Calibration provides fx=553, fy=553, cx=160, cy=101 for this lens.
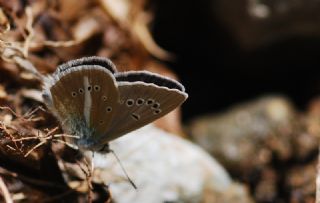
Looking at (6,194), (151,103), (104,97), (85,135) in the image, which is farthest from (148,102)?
(6,194)

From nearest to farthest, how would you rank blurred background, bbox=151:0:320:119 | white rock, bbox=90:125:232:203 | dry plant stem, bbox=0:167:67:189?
1. dry plant stem, bbox=0:167:67:189
2. white rock, bbox=90:125:232:203
3. blurred background, bbox=151:0:320:119

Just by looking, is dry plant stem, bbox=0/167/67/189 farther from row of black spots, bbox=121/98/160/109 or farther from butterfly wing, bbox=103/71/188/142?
row of black spots, bbox=121/98/160/109

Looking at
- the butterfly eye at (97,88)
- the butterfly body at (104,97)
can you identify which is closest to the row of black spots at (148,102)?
the butterfly body at (104,97)

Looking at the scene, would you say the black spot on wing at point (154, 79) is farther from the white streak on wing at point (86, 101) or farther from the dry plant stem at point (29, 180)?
the dry plant stem at point (29, 180)

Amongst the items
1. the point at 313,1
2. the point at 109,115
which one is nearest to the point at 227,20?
the point at 313,1

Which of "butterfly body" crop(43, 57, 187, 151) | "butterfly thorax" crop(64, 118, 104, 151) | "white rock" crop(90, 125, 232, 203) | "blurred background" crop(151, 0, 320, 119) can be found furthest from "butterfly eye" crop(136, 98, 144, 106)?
"blurred background" crop(151, 0, 320, 119)

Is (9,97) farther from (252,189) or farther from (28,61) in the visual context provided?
(252,189)

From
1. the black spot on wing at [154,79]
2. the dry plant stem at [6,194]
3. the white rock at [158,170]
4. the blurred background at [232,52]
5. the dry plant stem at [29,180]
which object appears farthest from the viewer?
the blurred background at [232,52]

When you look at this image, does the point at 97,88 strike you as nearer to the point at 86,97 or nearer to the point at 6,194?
the point at 86,97
